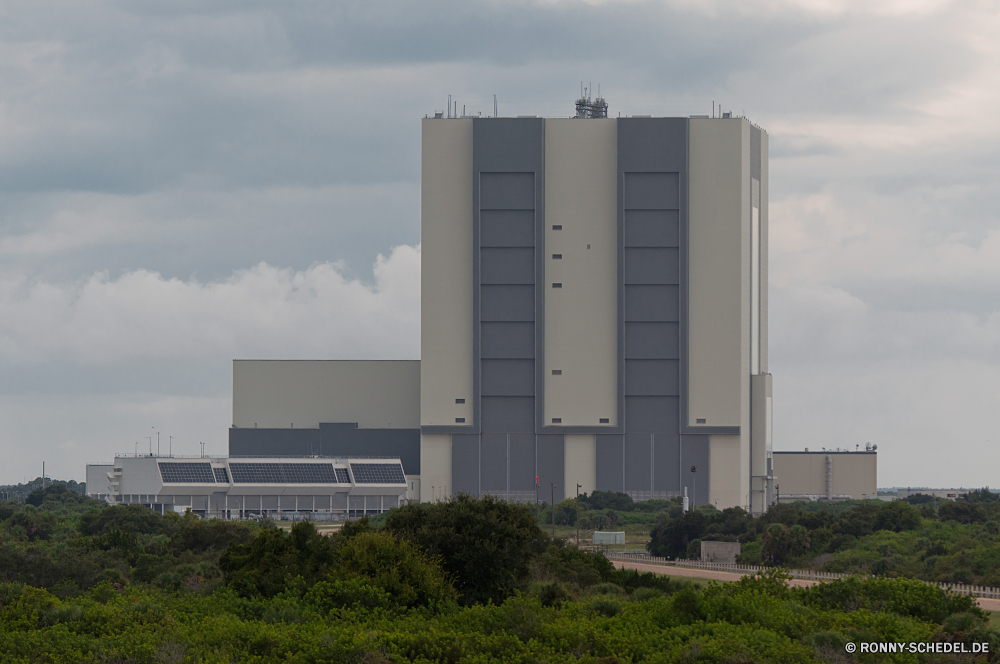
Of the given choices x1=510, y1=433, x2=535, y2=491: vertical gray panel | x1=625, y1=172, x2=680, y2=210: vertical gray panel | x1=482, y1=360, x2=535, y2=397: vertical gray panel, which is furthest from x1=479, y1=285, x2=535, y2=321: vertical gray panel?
x1=625, y1=172, x2=680, y2=210: vertical gray panel

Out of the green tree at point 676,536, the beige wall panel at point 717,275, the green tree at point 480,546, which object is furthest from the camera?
the beige wall panel at point 717,275

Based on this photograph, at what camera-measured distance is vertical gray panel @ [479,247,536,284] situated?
397 feet

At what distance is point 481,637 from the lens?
31234 mm

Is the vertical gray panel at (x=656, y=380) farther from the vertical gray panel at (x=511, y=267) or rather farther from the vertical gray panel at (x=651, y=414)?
the vertical gray panel at (x=511, y=267)

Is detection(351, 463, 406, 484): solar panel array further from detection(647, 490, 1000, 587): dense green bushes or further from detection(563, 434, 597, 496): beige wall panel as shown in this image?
detection(647, 490, 1000, 587): dense green bushes

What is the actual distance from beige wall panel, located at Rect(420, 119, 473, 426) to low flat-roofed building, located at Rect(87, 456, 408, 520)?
12547 millimetres

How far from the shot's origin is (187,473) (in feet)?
427

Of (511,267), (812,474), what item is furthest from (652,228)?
(812,474)

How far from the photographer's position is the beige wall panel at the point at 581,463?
120625mm

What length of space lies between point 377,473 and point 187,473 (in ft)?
65.5

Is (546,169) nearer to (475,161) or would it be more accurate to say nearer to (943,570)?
(475,161)

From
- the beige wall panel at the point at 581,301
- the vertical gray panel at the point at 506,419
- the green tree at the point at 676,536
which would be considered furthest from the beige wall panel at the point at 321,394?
the green tree at the point at 676,536

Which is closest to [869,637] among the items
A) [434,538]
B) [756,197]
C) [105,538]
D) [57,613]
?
[434,538]

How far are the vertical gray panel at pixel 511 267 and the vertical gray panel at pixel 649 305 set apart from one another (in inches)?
382
